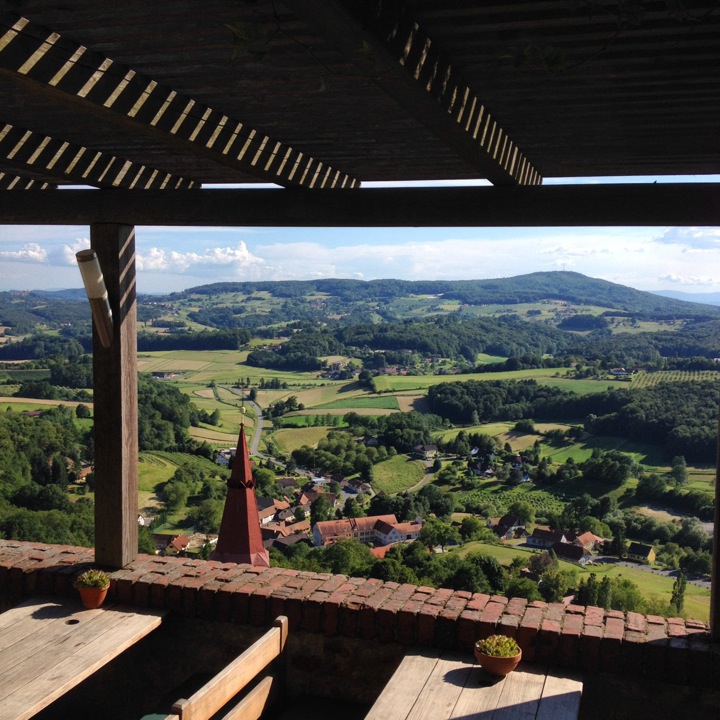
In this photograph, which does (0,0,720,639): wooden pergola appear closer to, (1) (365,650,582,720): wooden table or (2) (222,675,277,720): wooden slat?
(1) (365,650,582,720): wooden table

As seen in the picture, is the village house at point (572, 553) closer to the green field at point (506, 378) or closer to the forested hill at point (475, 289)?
the green field at point (506, 378)

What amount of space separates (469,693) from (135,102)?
2206mm

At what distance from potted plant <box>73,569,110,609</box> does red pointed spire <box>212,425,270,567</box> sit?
6.82 ft

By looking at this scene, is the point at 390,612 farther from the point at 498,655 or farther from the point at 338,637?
the point at 498,655

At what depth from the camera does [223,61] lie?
82.9 inches

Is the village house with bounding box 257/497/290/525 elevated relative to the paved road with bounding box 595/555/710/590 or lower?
elevated

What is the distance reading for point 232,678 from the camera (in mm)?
2611

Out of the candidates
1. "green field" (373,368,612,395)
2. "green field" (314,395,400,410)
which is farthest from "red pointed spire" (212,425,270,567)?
"green field" (314,395,400,410)

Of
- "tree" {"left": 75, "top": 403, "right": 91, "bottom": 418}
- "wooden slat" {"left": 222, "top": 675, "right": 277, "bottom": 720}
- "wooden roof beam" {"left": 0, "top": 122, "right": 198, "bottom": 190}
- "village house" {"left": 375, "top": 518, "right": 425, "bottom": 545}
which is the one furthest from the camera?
"tree" {"left": 75, "top": 403, "right": 91, "bottom": 418}

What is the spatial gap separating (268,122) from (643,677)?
245 cm

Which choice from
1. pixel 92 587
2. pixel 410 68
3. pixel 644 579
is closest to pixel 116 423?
pixel 92 587

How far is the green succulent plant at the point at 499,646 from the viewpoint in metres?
2.78

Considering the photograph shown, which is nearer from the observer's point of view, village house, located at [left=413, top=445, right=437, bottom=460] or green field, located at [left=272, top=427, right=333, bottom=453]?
village house, located at [left=413, top=445, right=437, bottom=460]

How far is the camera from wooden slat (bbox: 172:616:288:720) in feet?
7.67
